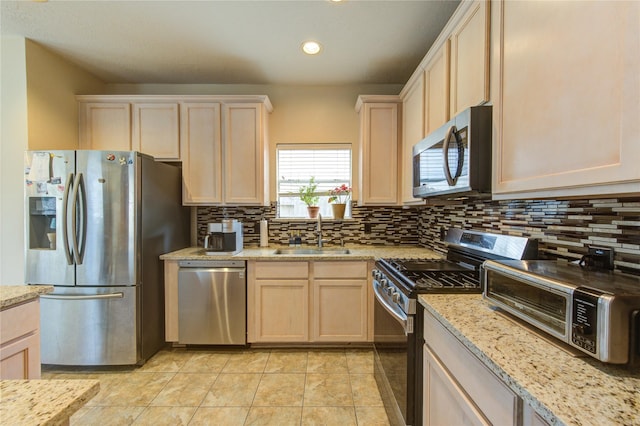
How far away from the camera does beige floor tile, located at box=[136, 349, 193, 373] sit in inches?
86.6

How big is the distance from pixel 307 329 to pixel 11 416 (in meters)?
2.07

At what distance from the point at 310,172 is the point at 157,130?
159 cm

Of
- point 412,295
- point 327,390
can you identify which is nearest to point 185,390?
point 327,390

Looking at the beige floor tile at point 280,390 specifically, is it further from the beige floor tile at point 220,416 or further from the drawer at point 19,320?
the drawer at point 19,320

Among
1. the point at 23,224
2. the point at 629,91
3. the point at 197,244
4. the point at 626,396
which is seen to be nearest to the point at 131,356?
the point at 197,244

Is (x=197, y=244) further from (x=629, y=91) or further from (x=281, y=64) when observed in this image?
(x=629, y=91)

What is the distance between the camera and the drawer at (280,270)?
2.44 metres

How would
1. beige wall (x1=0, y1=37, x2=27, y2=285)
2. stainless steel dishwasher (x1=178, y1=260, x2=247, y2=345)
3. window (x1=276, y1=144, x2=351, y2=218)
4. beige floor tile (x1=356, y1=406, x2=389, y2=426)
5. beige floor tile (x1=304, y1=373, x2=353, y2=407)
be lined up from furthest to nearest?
1. window (x1=276, y1=144, x2=351, y2=218)
2. stainless steel dishwasher (x1=178, y1=260, x2=247, y2=345)
3. beige wall (x1=0, y1=37, x2=27, y2=285)
4. beige floor tile (x1=304, y1=373, x2=353, y2=407)
5. beige floor tile (x1=356, y1=406, x2=389, y2=426)

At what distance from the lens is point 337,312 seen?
2453 millimetres

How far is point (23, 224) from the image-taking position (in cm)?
225

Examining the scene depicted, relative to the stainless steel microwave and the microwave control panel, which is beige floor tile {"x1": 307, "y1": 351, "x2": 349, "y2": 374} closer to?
the stainless steel microwave

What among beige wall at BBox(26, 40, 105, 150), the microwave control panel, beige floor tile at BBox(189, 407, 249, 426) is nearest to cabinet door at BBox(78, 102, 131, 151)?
beige wall at BBox(26, 40, 105, 150)

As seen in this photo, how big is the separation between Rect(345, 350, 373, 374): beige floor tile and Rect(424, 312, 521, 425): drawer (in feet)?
4.00

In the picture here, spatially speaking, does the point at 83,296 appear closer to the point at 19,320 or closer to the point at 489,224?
the point at 19,320
